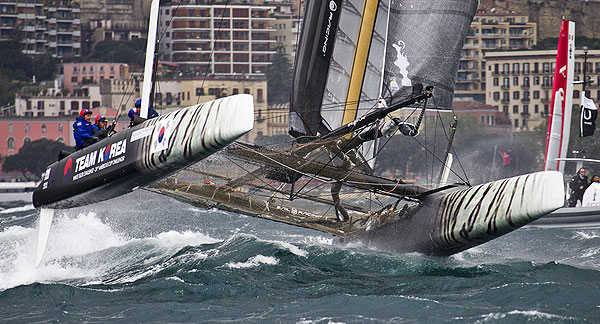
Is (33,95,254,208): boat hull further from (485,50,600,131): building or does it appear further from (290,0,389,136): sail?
(485,50,600,131): building

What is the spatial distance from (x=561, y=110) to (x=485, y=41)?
152 feet

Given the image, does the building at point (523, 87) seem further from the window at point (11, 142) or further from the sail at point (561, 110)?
the sail at point (561, 110)

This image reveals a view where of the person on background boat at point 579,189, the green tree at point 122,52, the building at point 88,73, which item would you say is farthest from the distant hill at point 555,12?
the person on background boat at point 579,189

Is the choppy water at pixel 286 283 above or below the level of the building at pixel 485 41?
below

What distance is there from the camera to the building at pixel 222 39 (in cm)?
5975

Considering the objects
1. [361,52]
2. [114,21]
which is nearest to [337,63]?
[361,52]

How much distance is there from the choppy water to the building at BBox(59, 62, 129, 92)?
46.1 meters

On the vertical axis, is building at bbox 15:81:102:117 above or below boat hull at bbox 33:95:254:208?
below

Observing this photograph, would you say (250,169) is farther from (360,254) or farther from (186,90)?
(186,90)

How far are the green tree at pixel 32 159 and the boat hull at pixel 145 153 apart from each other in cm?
4042

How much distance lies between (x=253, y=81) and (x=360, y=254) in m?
47.3

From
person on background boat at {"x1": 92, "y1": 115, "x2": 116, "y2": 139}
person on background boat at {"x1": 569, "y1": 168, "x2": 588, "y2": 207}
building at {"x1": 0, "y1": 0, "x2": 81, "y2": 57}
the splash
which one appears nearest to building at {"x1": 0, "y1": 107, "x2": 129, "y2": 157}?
building at {"x1": 0, "y1": 0, "x2": 81, "y2": 57}

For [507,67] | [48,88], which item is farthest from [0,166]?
[507,67]

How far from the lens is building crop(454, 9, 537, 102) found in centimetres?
5887
